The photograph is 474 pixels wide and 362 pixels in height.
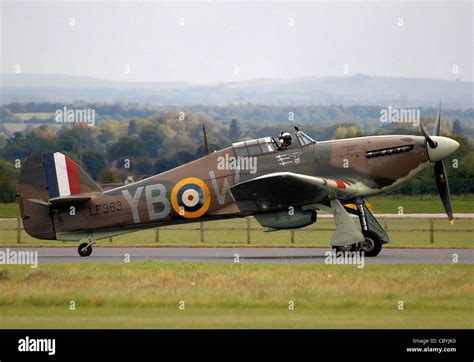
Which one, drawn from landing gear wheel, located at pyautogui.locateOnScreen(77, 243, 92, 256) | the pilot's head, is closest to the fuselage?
the pilot's head

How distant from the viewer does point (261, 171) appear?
82.3 ft

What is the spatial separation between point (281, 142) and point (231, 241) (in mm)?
8851

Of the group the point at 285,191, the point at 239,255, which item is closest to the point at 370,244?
the point at 285,191

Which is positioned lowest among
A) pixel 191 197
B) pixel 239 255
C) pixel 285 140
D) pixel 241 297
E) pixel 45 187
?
pixel 241 297

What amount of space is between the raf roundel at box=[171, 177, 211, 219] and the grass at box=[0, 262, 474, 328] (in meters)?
2.94

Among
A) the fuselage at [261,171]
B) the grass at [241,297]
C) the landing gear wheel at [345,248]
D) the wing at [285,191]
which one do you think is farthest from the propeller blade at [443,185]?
the grass at [241,297]

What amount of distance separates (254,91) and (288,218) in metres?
166

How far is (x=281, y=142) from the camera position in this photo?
2522 centimetres

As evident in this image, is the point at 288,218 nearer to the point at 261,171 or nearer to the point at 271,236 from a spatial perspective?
the point at 261,171

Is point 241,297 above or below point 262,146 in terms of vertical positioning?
below

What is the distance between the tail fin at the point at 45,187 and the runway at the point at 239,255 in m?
0.85

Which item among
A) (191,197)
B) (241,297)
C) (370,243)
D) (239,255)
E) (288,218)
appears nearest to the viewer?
(241,297)

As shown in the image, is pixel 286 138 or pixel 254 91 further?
pixel 254 91
